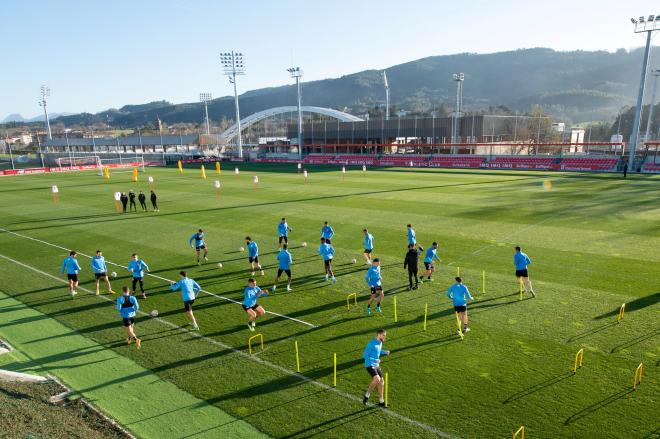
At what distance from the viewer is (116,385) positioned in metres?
9.62

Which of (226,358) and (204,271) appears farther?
(204,271)

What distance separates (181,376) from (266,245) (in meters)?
12.1

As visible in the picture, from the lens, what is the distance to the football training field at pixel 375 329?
27.5 ft

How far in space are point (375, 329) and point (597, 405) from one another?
18.0 ft

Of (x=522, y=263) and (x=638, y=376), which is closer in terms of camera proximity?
(x=638, y=376)

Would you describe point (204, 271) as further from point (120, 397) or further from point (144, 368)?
point (120, 397)

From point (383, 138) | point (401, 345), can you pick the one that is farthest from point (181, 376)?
point (383, 138)

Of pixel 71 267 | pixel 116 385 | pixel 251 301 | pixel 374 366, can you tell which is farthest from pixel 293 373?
pixel 71 267

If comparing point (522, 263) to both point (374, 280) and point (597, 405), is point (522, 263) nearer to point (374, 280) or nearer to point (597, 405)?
point (374, 280)

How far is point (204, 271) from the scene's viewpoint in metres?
17.8

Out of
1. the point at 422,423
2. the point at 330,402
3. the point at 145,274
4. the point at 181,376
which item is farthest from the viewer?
the point at 145,274

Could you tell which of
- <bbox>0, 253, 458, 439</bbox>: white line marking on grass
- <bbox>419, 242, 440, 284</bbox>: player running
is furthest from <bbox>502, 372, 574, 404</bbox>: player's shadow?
<bbox>419, 242, 440, 284</bbox>: player running

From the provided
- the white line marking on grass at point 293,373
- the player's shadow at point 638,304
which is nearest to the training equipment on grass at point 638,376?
the player's shadow at point 638,304

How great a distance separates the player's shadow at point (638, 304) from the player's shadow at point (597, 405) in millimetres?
3944
